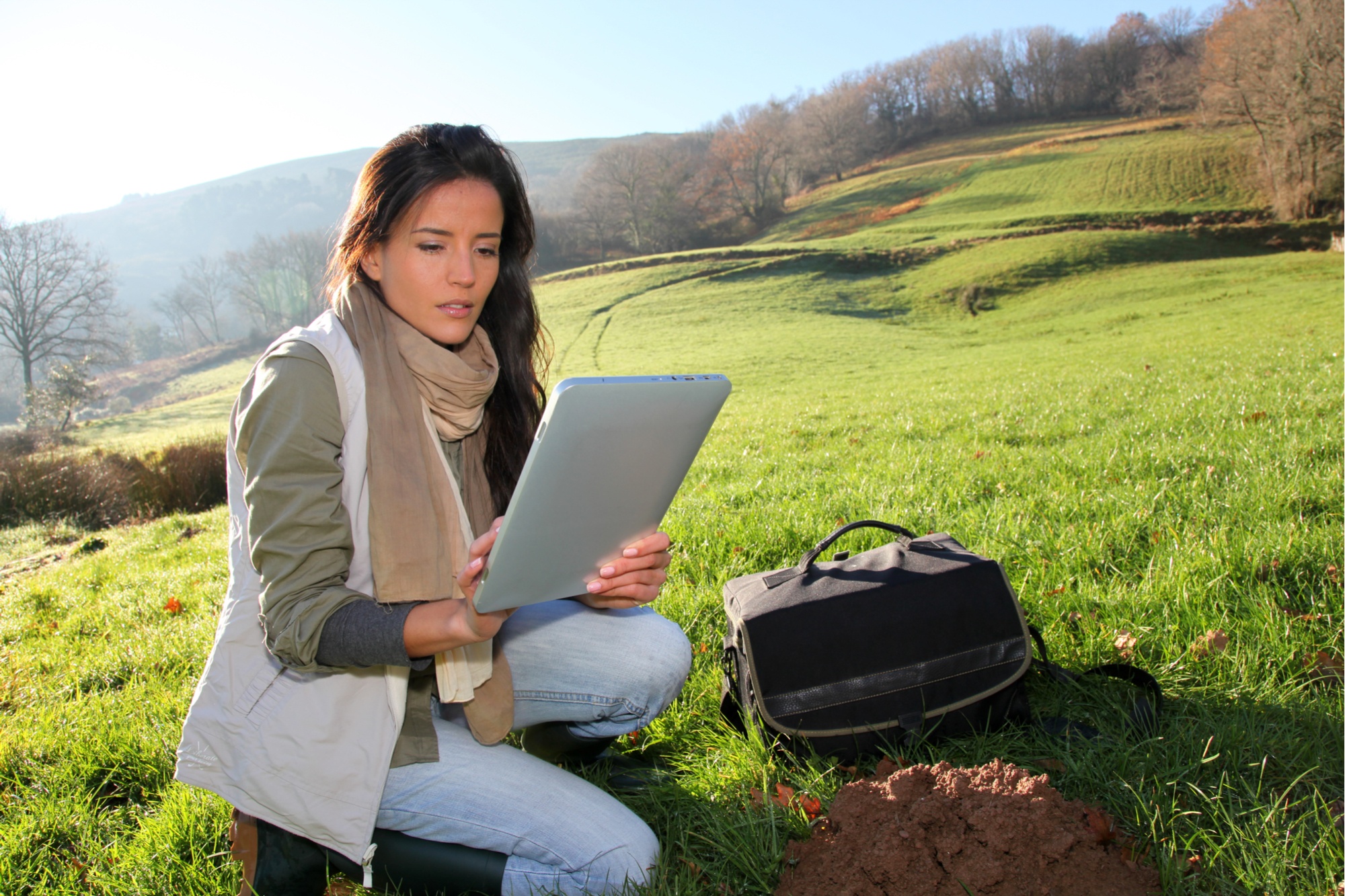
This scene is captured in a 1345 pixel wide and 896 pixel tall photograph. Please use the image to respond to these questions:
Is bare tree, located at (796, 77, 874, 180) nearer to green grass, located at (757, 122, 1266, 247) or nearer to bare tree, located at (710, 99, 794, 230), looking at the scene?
bare tree, located at (710, 99, 794, 230)

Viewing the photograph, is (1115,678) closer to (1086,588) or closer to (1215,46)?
(1086,588)

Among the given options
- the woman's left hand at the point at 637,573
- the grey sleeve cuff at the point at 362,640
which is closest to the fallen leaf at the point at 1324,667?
the woman's left hand at the point at 637,573

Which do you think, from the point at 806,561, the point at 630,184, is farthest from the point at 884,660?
the point at 630,184

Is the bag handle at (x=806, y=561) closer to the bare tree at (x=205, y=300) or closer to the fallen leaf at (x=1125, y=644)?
the fallen leaf at (x=1125, y=644)

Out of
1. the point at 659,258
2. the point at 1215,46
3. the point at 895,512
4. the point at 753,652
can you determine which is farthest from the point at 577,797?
the point at 1215,46

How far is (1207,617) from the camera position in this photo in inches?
107

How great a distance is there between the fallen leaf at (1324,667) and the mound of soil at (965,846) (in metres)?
1.23

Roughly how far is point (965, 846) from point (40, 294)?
245 feet

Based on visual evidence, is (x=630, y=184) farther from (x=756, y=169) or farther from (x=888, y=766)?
(x=888, y=766)

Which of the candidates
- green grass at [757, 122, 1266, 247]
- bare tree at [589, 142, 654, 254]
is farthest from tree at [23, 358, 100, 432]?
green grass at [757, 122, 1266, 247]

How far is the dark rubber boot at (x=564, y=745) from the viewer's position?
2434 millimetres

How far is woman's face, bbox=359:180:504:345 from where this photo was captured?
204cm

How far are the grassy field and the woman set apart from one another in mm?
401

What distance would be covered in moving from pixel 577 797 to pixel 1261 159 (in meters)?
56.8
